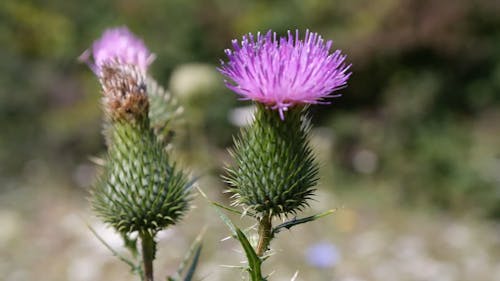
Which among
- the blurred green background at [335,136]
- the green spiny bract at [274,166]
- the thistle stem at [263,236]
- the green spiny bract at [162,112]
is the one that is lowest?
the thistle stem at [263,236]

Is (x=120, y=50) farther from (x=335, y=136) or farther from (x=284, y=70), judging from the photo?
(x=335, y=136)

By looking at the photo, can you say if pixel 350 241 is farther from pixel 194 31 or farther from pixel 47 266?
pixel 194 31

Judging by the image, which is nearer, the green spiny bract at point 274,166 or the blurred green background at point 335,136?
the green spiny bract at point 274,166

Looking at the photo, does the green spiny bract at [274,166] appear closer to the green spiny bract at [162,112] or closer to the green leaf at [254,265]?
the green leaf at [254,265]

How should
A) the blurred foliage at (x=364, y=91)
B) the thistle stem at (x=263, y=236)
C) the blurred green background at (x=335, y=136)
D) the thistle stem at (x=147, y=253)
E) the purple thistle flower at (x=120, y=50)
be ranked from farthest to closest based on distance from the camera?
the blurred foliage at (x=364, y=91) → the blurred green background at (x=335, y=136) → the purple thistle flower at (x=120, y=50) → the thistle stem at (x=147, y=253) → the thistle stem at (x=263, y=236)

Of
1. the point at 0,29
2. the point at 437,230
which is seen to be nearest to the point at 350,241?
the point at 437,230

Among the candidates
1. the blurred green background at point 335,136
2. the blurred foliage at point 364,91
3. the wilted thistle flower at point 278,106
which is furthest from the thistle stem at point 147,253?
the blurred foliage at point 364,91

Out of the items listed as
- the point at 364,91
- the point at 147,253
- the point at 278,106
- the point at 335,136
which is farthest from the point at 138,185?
the point at 364,91
